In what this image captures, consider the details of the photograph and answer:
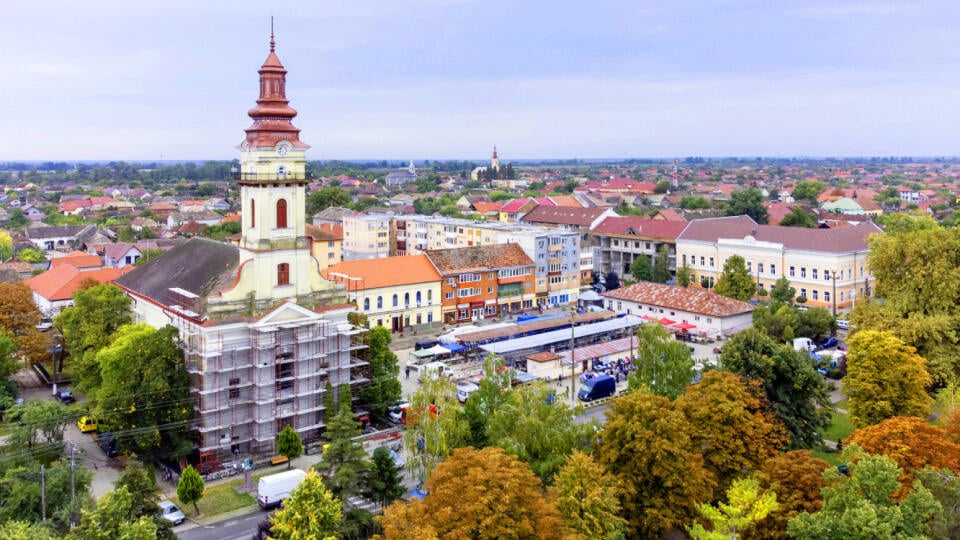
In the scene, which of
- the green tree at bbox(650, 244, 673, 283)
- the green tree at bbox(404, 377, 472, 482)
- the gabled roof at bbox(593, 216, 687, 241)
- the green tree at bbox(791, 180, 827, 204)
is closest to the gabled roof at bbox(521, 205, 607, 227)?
the gabled roof at bbox(593, 216, 687, 241)

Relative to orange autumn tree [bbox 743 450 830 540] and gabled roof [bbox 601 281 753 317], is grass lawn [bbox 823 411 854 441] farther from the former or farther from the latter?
gabled roof [bbox 601 281 753 317]

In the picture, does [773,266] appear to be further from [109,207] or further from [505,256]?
[109,207]

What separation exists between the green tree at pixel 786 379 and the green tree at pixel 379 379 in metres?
14.5

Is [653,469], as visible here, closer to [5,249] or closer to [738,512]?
[738,512]

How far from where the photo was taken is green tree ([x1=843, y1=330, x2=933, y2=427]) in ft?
97.0

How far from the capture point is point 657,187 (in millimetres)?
167750

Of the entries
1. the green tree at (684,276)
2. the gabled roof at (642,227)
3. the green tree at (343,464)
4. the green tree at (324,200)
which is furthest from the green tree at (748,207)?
the green tree at (343,464)

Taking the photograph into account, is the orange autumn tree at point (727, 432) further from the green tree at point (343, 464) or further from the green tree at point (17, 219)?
the green tree at point (17, 219)

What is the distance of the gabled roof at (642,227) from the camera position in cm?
6956

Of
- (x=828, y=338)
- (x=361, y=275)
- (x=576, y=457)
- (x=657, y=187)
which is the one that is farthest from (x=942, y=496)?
(x=657, y=187)

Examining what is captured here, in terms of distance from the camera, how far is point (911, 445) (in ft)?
73.7

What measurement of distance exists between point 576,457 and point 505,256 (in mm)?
38255

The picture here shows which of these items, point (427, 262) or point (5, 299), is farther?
Result: point (427, 262)

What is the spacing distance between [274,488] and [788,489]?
16526 millimetres
